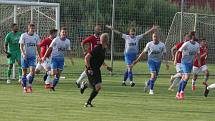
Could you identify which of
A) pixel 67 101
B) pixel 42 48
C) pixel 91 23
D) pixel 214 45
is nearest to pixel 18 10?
pixel 42 48

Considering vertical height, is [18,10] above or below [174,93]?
above

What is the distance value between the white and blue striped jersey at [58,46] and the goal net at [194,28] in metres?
13.5

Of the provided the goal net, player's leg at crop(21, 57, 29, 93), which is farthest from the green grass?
the goal net

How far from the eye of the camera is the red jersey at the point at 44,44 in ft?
87.1

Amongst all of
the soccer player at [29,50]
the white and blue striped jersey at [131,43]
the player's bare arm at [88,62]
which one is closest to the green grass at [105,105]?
the soccer player at [29,50]

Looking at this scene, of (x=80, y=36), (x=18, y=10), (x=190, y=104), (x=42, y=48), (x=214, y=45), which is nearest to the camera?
(x=190, y=104)

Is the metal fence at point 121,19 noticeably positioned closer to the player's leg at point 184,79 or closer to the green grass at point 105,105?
the green grass at point 105,105

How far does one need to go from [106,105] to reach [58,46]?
5.98 metres

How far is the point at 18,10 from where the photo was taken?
106 feet

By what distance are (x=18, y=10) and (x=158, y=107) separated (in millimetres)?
13629

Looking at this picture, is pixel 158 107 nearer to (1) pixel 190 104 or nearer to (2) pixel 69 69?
(1) pixel 190 104

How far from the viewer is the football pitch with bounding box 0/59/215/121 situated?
17.4m

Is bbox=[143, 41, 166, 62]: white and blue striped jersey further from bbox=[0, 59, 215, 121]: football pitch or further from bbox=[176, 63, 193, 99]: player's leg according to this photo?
bbox=[0, 59, 215, 121]: football pitch

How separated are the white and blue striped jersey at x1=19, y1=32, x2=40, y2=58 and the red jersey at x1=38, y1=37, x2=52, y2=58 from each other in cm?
51
